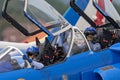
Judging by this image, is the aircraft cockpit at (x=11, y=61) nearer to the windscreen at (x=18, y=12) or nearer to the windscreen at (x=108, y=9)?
the windscreen at (x=18, y=12)

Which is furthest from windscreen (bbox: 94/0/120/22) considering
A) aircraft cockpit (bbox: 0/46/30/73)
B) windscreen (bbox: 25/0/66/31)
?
aircraft cockpit (bbox: 0/46/30/73)

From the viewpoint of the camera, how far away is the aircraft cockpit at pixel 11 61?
9.66m

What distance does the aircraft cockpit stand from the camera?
380 inches

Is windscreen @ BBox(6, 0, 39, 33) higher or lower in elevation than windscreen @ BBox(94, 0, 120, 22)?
higher

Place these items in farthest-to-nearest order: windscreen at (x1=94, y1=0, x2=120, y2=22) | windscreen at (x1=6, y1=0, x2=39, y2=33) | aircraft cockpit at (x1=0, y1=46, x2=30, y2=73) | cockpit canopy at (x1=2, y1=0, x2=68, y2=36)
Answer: windscreen at (x1=94, y1=0, x2=120, y2=22)
windscreen at (x1=6, y1=0, x2=39, y2=33)
cockpit canopy at (x1=2, y1=0, x2=68, y2=36)
aircraft cockpit at (x1=0, y1=46, x2=30, y2=73)

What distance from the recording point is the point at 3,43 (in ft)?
50.1

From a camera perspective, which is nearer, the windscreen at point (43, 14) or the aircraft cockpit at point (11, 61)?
the aircraft cockpit at point (11, 61)

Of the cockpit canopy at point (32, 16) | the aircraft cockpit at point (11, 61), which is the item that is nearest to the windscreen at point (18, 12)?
the cockpit canopy at point (32, 16)

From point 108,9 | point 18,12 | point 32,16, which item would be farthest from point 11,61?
point 108,9

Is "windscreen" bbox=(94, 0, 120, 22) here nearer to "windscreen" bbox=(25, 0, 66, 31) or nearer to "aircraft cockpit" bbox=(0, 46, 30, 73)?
"windscreen" bbox=(25, 0, 66, 31)

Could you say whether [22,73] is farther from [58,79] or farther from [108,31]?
[108,31]

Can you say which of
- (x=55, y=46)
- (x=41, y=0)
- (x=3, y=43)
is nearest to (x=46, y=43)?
(x=55, y=46)

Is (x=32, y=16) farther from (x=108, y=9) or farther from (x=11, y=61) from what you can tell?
(x=108, y=9)

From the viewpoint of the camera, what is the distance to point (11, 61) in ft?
32.1
